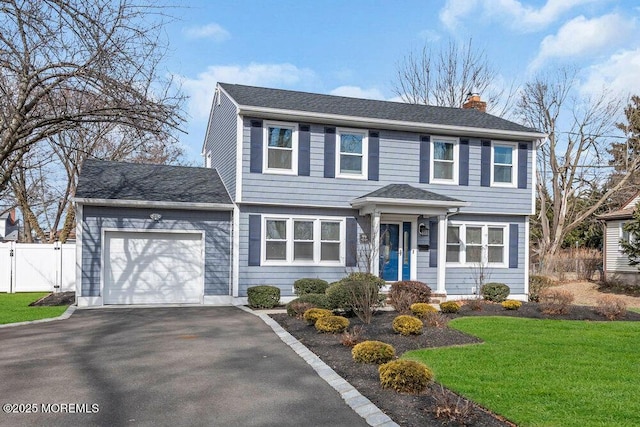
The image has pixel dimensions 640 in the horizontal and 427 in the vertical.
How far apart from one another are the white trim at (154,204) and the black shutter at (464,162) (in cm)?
748

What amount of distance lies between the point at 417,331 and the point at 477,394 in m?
3.44

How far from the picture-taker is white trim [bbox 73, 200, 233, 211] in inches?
562

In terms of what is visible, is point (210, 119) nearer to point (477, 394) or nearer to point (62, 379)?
point (62, 379)

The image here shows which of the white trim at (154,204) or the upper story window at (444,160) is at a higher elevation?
the upper story window at (444,160)

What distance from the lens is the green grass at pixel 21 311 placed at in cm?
1198

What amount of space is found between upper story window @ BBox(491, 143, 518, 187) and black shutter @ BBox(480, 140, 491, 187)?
27cm

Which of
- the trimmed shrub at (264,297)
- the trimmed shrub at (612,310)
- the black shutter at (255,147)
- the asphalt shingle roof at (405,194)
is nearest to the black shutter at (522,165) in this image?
the asphalt shingle roof at (405,194)

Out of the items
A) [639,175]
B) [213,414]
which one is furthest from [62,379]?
[639,175]

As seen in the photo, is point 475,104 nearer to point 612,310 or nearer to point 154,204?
point 612,310

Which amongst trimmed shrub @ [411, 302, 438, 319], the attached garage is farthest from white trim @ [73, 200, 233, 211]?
trimmed shrub @ [411, 302, 438, 319]

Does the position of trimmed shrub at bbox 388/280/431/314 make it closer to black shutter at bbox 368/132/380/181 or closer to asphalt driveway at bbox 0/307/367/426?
asphalt driveway at bbox 0/307/367/426

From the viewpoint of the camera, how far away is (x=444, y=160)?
17062 mm

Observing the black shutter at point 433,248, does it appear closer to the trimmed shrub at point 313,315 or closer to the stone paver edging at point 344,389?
the trimmed shrub at point 313,315

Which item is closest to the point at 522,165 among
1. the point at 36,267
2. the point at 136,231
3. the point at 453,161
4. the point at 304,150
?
the point at 453,161
